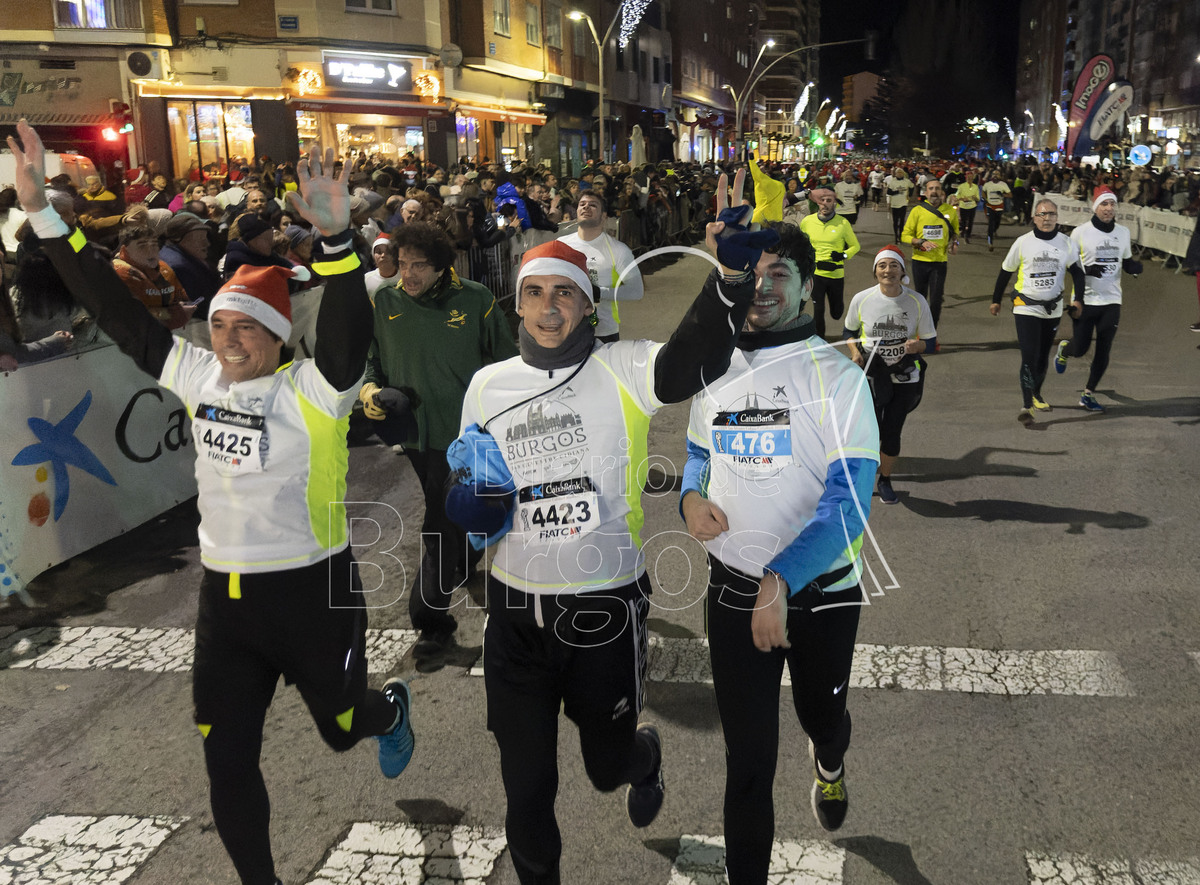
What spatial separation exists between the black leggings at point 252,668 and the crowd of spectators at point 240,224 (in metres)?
2.39

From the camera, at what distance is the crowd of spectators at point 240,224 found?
7160 millimetres

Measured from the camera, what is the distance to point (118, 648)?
571 centimetres

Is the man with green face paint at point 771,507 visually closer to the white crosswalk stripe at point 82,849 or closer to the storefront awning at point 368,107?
the white crosswalk stripe at point 82,849

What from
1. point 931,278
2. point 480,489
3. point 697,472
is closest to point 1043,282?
point 931,278

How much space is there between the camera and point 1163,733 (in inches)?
179

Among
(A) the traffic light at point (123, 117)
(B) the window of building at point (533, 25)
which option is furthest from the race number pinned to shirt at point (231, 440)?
(B) the window of building at point (533, 25)

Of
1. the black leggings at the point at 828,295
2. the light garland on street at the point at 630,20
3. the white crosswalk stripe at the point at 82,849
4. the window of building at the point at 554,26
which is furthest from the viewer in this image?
the light garland on street at the point at 630,20

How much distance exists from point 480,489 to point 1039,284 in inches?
318

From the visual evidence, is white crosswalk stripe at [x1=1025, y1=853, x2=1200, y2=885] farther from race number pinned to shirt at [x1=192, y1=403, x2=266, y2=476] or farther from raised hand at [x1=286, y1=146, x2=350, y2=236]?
raised hand at [x1=286, y1=146, x2=350, y2=236]

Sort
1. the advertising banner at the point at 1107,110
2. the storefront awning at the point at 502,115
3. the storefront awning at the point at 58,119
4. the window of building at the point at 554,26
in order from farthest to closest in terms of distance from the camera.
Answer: the window of building at the point at 554,26
the storefront awning at the point at 502,115
the advertising banner at the point at 1107,110
the storefront awning at the point at 58,119

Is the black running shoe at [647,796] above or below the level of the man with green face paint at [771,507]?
below

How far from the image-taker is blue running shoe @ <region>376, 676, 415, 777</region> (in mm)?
4055

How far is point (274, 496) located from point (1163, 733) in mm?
3827

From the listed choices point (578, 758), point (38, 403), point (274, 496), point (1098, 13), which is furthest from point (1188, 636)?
point (1098, 13)
